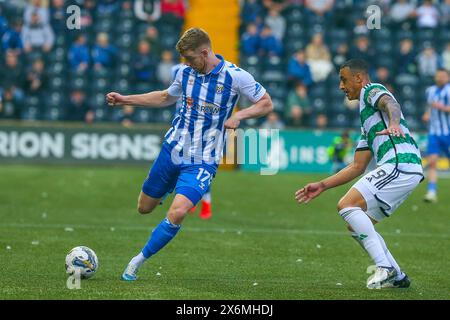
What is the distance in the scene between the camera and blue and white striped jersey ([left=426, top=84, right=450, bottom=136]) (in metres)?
18.9

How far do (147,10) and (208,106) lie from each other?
55.0 ft

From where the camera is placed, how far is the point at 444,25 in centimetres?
2700

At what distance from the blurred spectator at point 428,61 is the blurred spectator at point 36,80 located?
970cm

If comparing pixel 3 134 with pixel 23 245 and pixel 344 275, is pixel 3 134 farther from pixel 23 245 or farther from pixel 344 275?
pixel 344 275

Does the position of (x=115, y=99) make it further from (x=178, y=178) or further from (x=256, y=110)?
(x=256, y=110)

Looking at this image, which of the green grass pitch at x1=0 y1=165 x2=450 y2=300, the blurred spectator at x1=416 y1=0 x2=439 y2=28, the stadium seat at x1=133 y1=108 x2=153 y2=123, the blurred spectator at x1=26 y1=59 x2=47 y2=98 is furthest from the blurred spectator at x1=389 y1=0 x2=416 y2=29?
the blurred spectator at x1=26 y1=59 x2=47 y2=98

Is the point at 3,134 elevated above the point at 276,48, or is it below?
below

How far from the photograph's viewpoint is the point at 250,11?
26.6 meters

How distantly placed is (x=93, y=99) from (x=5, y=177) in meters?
5.59

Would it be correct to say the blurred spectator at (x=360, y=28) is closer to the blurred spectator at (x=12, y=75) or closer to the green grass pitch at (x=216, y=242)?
the green grass pitch at (x=216, y=242)

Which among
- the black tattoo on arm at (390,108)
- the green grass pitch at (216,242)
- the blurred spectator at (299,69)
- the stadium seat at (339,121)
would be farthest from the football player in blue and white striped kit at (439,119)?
the black tattoo on arm at (390,108)

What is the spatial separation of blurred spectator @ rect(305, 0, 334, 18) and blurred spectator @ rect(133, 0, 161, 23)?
405 cm

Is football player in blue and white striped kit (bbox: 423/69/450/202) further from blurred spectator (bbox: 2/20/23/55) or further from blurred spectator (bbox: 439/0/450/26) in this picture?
blurred spectator (bbox: 2/20/23/55)
